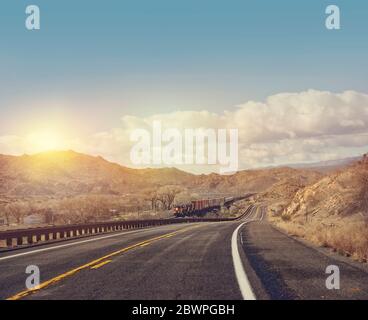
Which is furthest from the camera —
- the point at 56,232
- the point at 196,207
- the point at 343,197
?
the point at 196,207

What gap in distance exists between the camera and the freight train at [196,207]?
3217 inches

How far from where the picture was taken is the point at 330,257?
42.4ft

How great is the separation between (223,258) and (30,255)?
6228 millimetres

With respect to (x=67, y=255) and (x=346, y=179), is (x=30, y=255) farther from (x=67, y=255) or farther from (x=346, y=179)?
(x=346, y=179)

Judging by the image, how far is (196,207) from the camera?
310ft

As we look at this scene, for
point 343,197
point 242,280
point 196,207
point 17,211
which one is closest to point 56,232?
point 242,280

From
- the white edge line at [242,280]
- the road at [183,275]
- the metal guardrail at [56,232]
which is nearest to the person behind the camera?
the white edge line at [242,280]

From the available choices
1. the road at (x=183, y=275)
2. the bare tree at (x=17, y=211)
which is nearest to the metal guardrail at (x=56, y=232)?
the road at (x=183, y=275)

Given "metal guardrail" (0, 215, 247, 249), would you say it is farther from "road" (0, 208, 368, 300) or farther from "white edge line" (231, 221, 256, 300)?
"white edge line" (231, 221, 256, 300)

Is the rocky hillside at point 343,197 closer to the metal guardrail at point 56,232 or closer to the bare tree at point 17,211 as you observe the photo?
the metal guardrail at point 56,232

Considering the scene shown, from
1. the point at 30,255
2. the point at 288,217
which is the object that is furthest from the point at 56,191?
the point at 30,255

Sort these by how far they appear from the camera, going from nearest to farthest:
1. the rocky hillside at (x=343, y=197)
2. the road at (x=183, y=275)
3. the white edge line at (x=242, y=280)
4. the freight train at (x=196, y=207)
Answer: the white edge line at (x=242, y=280)
the road at (x=183, y=275)
the rocky hillside at (x=343, y=197)
the freight train at (x=196, y=207)

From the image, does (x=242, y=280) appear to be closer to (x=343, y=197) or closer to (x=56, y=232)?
(x=56, y=232)
